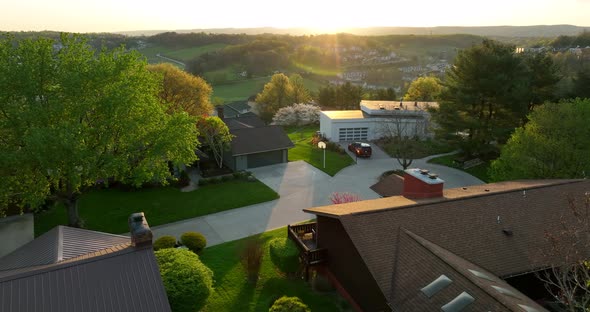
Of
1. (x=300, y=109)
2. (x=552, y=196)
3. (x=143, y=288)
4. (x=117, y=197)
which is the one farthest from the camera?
(x=300, y=109)

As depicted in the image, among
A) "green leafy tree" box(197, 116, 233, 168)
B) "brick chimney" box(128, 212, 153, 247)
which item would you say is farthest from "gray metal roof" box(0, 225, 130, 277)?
"green leafy tree" box(197, 116, 233, 168)

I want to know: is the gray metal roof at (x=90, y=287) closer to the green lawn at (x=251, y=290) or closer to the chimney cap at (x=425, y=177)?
the green lawn at (x=251, y=290)

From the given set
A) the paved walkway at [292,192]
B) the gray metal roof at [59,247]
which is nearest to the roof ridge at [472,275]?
the gray metal roof at [59,247]

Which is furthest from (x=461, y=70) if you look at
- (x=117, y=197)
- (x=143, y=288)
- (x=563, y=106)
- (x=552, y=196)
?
(x=143, y=288)

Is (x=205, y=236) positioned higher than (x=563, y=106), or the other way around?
(x=563, y=106)

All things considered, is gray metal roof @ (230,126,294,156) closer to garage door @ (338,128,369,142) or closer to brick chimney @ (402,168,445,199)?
garage door @ (338,128,369,142)

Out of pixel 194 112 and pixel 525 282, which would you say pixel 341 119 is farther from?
pixel 525 282

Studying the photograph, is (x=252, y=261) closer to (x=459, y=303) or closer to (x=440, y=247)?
(x=440, y=247)
